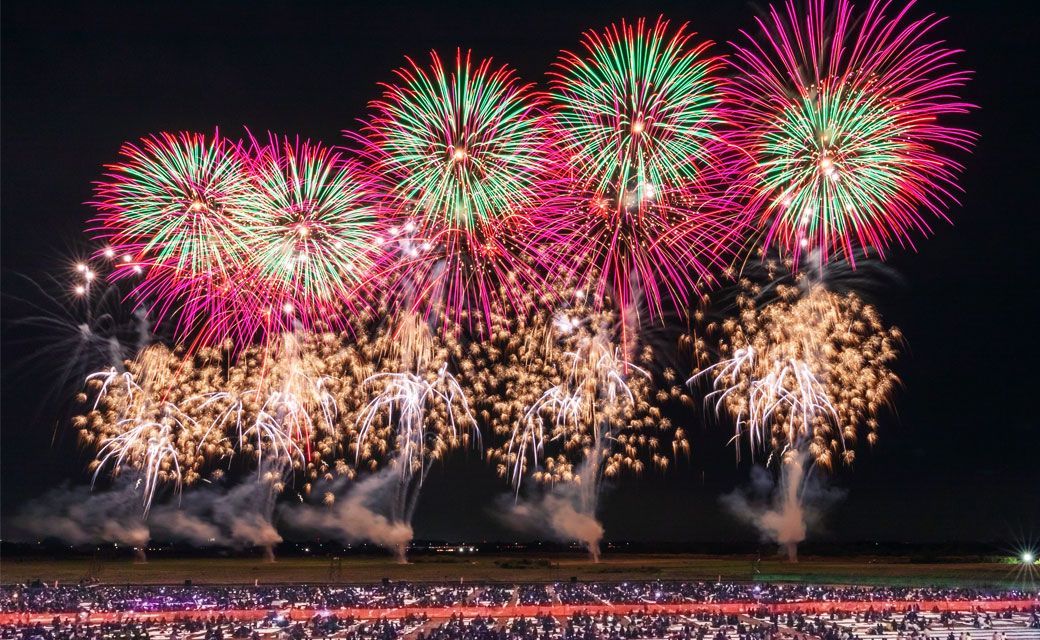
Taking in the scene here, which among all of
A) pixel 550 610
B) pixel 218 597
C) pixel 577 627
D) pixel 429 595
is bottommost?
pixel 218 597

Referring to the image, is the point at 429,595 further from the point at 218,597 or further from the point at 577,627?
the point at 577,627

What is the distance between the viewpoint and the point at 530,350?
47.8m

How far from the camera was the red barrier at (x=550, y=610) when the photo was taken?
31.5 metres

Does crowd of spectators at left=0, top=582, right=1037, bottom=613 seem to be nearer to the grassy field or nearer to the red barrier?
the red barrier

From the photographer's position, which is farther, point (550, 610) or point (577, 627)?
point (550, 610)

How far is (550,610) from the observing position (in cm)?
3250

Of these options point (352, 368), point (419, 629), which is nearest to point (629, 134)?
point (419, 629)

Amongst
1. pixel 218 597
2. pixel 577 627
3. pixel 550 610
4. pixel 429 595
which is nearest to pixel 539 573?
pixel 429 595

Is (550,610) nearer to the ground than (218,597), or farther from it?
farther from it

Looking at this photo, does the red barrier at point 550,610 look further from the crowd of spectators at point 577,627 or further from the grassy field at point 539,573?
the grassy field at point 539,573

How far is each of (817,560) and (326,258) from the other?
1926 inches

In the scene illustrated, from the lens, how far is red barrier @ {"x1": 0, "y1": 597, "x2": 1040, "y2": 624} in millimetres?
31500

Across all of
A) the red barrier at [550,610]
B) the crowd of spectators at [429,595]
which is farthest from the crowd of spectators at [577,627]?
the crowd of spectators at [429,595]

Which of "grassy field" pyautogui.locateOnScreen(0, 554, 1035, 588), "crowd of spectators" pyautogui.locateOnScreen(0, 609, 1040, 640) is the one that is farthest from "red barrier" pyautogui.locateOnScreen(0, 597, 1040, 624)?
"grassy field" pyautogui.locateOnScreen(0, 554, 1035, 588)
